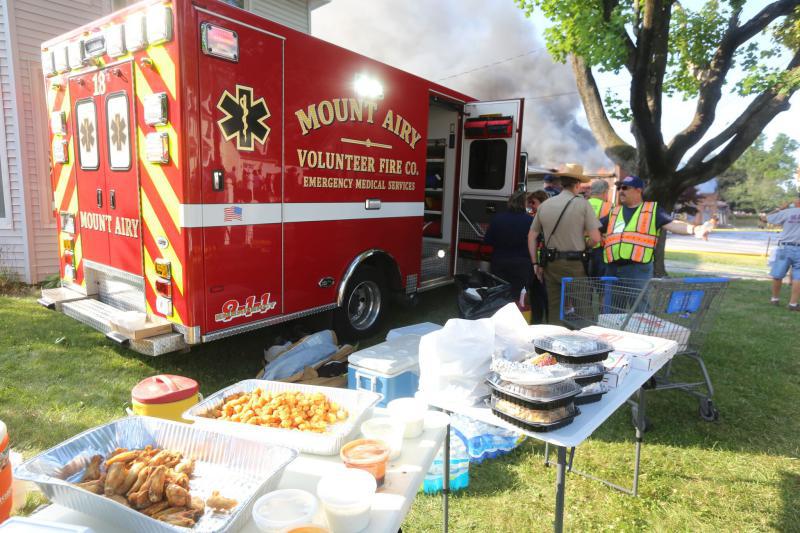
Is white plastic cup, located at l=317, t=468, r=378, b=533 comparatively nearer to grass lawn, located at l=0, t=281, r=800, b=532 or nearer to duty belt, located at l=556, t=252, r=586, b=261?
grass lawn, located at l=0, t=281, r=800, b=532

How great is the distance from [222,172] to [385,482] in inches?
113

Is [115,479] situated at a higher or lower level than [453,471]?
higher

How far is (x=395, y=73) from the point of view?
5203 millimetres

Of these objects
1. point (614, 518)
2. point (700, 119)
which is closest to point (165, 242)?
point (614, 518)

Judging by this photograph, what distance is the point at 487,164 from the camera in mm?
6742

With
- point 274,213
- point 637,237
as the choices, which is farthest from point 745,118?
point 274,213

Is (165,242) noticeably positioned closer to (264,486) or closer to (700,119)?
(264,486)

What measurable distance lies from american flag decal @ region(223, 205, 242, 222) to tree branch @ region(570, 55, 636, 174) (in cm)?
764

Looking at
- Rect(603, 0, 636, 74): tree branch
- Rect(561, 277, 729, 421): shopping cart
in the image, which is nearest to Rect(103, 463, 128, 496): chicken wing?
Rect(561, 277, 729, 421): shopping cart

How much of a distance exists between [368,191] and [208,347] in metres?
2.29

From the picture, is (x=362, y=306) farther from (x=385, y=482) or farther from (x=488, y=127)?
(x=385, y=482)

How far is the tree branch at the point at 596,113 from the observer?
9352 mm

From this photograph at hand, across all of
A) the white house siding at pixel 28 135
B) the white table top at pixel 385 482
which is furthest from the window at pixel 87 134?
the white house siding at pixel 28 135

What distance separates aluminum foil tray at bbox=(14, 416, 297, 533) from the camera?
125cm
